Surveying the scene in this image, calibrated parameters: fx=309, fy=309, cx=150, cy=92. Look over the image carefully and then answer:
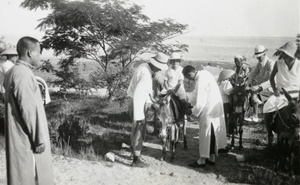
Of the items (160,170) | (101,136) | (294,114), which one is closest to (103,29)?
(101,136)

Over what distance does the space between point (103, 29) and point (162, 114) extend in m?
5.94

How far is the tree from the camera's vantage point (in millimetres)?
10352

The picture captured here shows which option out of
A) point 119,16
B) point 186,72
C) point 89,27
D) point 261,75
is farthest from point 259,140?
point 89,27

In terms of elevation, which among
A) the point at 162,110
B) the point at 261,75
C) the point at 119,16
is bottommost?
the point at 162,110

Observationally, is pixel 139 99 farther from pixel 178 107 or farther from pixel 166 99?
pixel 178 107

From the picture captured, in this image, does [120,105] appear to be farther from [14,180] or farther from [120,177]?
[14,180]

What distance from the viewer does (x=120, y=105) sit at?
1102 centimetres

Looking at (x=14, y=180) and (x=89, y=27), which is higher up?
(x=89, y=27)

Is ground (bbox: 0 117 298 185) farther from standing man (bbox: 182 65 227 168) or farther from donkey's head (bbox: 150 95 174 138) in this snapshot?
donkey's head (bbox: 150 95 174 138)

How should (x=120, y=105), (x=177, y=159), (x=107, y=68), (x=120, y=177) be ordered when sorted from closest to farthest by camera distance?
(x=120, y=177) < (x=177, y=159) < (x=120, y=105) < (x=107, y=68)

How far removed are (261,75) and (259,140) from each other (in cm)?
167

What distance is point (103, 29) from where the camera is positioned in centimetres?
1088

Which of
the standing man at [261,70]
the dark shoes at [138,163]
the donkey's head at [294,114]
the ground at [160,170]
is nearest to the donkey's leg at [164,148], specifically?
the ground at [160,170]

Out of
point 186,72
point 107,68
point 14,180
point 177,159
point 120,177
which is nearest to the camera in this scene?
point 14,180
